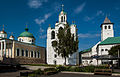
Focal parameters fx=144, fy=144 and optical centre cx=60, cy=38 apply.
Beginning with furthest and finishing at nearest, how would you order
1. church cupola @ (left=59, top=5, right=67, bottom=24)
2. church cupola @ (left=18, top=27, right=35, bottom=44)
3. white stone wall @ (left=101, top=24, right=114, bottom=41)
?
white stone wall @ (left=101, top=24, right=114, bottom=41) < church cupola @ (left=18, top=27, right=35, bottom=44) < church cupola @ (left=59, top=5, right=67, bottom=24)

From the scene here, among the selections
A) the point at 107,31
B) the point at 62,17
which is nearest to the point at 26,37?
the point at 62,17

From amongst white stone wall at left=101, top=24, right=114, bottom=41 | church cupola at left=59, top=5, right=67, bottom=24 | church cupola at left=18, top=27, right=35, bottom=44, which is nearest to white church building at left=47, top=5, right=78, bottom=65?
church cupola at left=59, top=5, right=67, bottom=24

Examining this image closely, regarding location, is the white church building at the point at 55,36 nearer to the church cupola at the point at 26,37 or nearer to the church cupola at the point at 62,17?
the church cupola at the point at 62,17

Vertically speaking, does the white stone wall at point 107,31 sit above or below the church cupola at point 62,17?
below

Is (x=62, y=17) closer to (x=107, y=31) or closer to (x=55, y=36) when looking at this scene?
(x=55, y=36)

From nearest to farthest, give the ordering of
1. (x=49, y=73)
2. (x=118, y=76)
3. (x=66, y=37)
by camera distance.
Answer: (x=118, y=76), (x=49, y=73), (x=66, y=37)

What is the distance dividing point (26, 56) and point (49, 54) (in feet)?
32.6

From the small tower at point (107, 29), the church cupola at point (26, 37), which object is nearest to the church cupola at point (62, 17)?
the church cupola at point (26, 37)

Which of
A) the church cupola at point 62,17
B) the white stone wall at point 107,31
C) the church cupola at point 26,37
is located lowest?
the church cupola at point 26,37

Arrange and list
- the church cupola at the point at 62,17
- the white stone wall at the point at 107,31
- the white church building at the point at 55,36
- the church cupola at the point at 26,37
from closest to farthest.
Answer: the white church building at the point at 55,36
the church cupola at the point at 62,17
the church cupola at the point at 26,37
the white stone wall at the point at 107,31

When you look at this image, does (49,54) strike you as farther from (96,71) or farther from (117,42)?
(96,71)

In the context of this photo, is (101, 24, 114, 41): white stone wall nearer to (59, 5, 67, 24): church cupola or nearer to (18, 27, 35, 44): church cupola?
(59, 5, 67, 24): church cupola

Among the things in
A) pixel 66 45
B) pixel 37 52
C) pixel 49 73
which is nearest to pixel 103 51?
pixel 66 45

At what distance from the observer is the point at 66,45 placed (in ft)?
126
